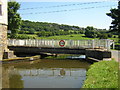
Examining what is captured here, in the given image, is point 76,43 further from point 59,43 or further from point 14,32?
point 14,32

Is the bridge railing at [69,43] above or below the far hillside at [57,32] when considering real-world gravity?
below

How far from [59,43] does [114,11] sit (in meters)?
15.6

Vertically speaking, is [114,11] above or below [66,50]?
above

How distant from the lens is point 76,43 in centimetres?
2697

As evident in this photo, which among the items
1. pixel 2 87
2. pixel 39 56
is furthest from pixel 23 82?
pixel 39 56

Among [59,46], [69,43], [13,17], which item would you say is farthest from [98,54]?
[13,17]

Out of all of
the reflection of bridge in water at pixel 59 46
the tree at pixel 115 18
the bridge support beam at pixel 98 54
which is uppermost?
the tree at pixel 115 18

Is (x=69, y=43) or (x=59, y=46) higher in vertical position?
(x=69, y=43)

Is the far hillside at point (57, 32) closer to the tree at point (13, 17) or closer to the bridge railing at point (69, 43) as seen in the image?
the tree at point (13, 17)

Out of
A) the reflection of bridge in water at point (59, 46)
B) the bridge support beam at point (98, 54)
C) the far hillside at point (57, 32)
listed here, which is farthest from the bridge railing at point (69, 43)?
the far hillside at point (57, 32)

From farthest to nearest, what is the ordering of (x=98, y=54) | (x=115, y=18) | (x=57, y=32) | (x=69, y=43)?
1. (x=57, y=32)
2. (x=115, y=18)
3. (x=69, y=43)
4. (x=98, y=54)

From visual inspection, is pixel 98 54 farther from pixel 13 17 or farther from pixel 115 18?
pixel 13 17

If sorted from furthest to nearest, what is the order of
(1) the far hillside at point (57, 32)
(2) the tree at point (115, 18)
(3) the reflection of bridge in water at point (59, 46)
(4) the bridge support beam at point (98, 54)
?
(1) the far hillside at point (57, 32) < (2) the tree at point (115, 18) < (3) the reflection of bridge in water at point (59, 46) < (4) the bridge support beam at point (98, 54)

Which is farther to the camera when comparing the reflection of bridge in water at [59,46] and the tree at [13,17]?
the tree at [13,17]
